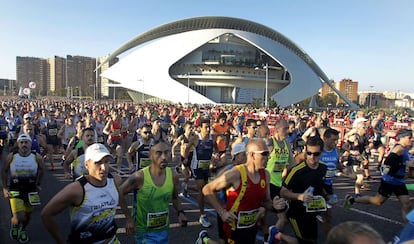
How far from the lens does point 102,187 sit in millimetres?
2934

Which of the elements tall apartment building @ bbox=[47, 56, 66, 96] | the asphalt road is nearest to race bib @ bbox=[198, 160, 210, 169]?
the asphalt road

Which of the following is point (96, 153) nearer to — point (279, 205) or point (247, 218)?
point (247, 218)

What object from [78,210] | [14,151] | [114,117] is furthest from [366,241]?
[114,117]

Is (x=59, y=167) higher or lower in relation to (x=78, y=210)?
lower

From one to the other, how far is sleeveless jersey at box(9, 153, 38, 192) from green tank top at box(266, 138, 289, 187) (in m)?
3.51

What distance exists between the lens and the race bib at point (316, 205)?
3740 mm

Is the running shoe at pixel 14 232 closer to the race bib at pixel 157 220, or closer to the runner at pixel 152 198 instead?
the runner at pixel 152 198

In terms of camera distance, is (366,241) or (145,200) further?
(145,200)

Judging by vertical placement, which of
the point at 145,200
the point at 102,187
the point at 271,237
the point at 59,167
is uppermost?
the point at 102,187

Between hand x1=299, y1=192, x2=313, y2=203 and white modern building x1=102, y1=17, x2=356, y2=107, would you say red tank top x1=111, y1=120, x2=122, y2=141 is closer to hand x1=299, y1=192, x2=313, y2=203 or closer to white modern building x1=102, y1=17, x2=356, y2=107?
hand x1=299, y1=192, x2=313, y2=203

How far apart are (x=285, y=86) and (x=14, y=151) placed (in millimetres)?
76893

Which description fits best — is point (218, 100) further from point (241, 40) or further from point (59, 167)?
point (59, 167)

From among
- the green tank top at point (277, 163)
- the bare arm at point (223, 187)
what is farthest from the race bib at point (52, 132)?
the bare arm at point (223, 187)

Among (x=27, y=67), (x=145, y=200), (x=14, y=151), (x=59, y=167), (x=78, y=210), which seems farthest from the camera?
(x=27, y=67)
